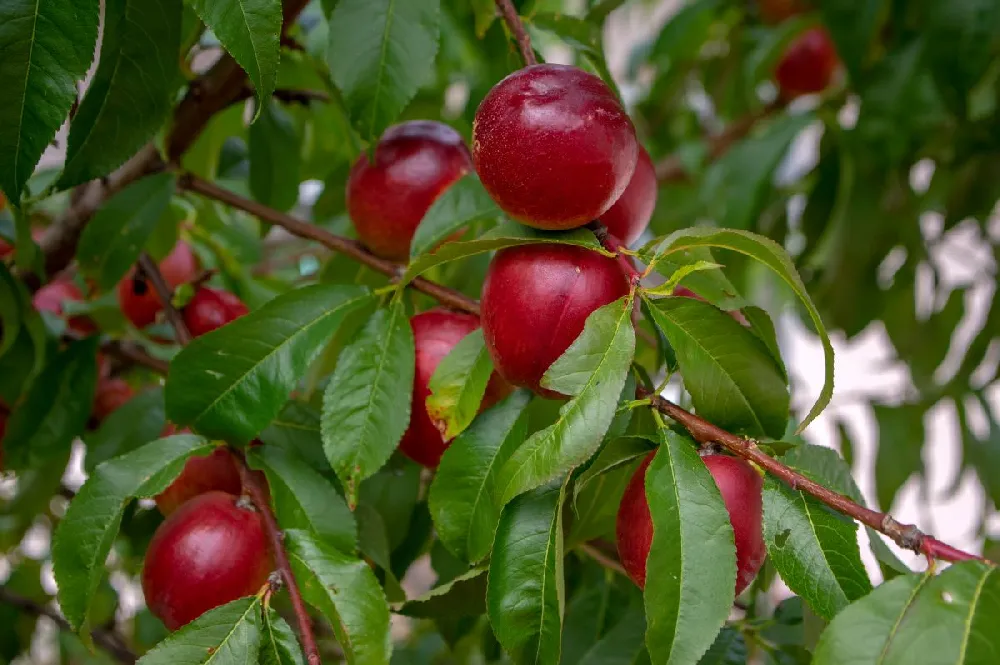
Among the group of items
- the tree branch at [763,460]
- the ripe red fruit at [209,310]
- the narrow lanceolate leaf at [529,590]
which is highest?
the tree branch at [763,460]

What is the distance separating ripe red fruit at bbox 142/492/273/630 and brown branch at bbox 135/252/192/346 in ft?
0.47

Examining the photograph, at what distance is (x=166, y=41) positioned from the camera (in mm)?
501

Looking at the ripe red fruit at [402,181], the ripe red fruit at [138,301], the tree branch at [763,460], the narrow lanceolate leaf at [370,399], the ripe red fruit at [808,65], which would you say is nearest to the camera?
the tree branch at [763,460]

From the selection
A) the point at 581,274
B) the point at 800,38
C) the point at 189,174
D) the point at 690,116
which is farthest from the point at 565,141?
the point at 690,116

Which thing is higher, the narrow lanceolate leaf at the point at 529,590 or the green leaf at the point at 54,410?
the narrow lanceolate leaf at the point at 529,590

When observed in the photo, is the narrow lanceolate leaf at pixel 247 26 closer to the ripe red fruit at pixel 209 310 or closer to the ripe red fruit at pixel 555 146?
the ripe red fruit at pixel 555 146

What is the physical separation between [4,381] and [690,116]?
4.05 feet

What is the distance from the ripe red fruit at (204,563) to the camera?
472 millimetres

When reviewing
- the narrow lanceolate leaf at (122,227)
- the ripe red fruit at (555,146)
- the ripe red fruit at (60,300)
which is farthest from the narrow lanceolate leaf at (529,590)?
the ripe red fruit at (60,300)

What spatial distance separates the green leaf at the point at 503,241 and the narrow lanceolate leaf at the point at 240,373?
95 millimetres

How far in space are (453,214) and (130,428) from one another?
282 millimetres

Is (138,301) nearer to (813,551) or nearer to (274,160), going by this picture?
(274,160)

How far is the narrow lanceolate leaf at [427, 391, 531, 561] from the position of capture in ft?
1.47

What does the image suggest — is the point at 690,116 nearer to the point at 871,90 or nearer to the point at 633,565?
the point at 871,90
